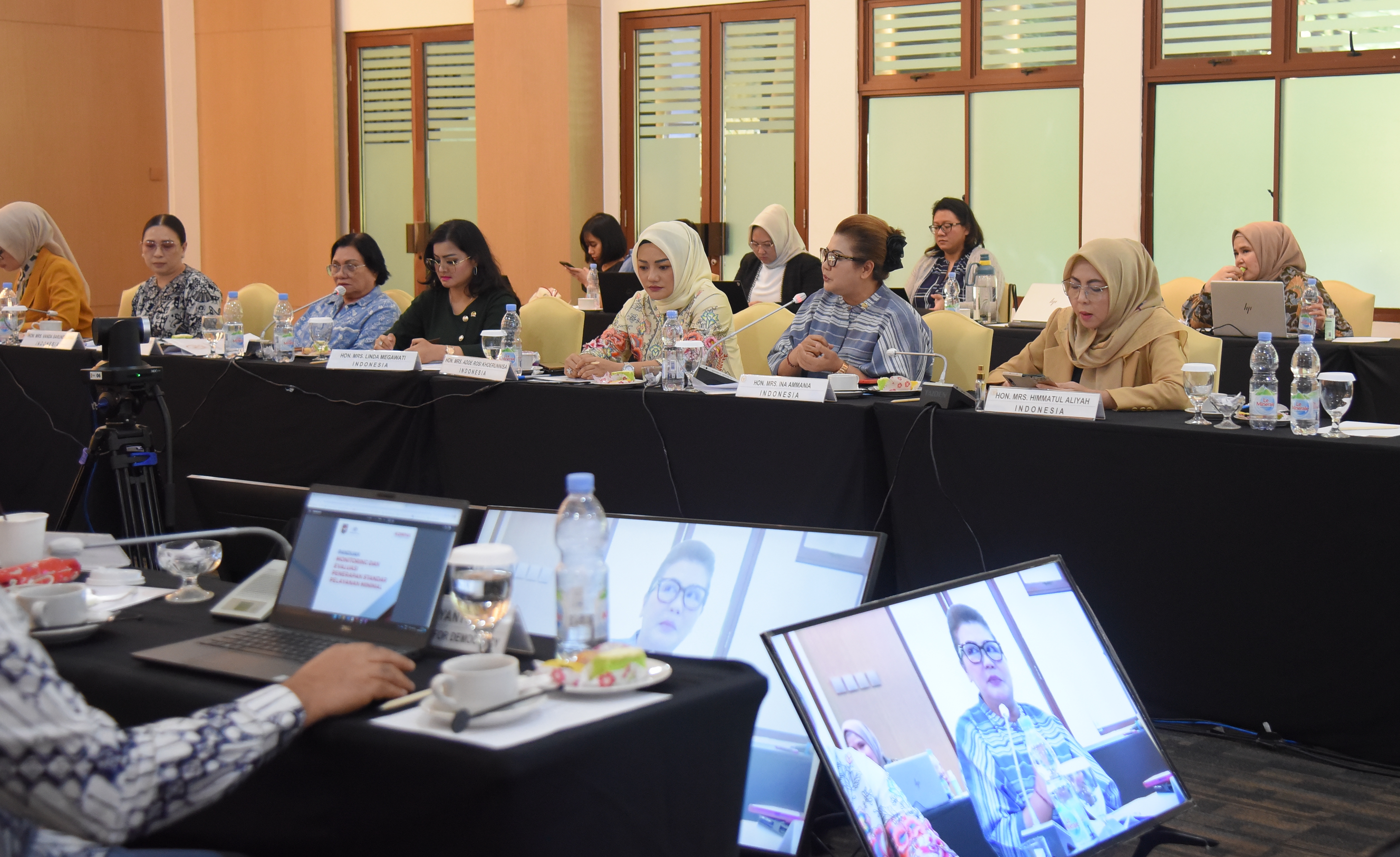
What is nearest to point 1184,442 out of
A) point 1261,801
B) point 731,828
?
point 1261,801

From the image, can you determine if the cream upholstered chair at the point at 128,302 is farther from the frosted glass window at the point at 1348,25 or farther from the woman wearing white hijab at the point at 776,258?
the frosted glass window at the point at 1348,25

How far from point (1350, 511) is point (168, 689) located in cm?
207

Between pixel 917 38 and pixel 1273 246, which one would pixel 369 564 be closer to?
pixel 1273 246

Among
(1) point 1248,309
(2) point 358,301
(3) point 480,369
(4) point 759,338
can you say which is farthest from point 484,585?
(1) point 1248,309

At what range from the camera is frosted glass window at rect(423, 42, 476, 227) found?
8.62 meters

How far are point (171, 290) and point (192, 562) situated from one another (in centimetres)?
386

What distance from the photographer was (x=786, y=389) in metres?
3.12

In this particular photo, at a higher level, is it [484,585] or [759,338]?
[759,338]

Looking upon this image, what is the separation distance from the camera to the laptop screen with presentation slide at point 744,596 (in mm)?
1978

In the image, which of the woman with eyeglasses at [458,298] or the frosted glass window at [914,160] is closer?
the woman with eyeglasses at [458,298]

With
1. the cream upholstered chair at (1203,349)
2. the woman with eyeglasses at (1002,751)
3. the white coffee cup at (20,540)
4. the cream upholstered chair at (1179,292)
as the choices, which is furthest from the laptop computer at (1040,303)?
the white coffee cup at (20,540)

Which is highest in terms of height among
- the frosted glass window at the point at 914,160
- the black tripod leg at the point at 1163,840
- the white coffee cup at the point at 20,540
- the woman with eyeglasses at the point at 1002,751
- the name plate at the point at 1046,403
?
the frosted glass window at the point at 914,160

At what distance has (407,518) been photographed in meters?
1.52

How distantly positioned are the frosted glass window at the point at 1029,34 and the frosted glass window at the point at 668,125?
71.4 inches
